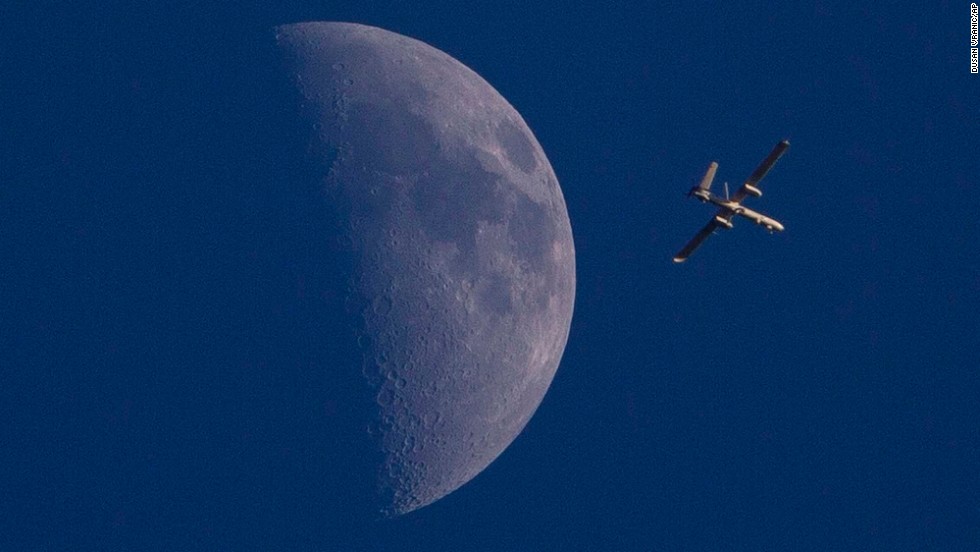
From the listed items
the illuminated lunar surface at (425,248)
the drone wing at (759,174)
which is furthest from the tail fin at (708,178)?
the illuminated lunar surface at (425,248)

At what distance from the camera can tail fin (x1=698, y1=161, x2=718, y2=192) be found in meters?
22.5

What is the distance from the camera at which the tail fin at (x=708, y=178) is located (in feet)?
73.7

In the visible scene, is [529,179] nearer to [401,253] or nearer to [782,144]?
[401,253]

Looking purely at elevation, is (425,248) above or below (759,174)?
below

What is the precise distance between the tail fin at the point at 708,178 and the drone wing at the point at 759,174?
817 mm

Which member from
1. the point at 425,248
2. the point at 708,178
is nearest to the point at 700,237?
the point at 708,178

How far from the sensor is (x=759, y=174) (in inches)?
866

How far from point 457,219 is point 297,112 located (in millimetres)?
3925

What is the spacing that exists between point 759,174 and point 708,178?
1.31 m

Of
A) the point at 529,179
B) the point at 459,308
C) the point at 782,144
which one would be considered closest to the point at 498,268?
the point at 459,308

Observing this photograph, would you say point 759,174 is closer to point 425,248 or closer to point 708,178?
point 708,178

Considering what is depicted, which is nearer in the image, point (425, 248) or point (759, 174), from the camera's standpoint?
point (425, 248)

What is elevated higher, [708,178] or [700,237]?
[708,178]

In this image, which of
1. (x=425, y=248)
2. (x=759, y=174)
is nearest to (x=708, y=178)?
(x=759, y=174)
